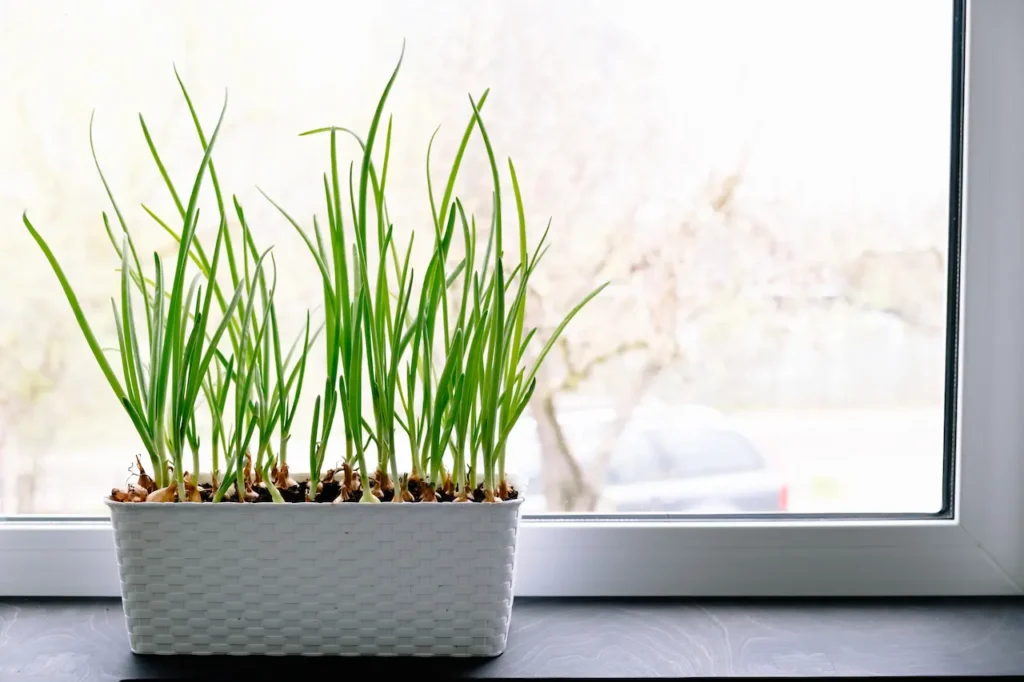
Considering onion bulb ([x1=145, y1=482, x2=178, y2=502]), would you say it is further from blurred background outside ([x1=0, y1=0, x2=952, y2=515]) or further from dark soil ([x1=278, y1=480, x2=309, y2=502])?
blurred background outside ([x1=0, y1=0, x2=952, y2=515])

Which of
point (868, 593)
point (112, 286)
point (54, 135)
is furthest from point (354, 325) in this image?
point (868, 593)

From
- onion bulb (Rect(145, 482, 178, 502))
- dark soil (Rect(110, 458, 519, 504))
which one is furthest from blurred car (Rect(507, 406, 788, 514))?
onion bulb (Rect(145, 482, 178, 502))

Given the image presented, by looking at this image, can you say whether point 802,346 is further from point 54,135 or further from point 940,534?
point 54,135

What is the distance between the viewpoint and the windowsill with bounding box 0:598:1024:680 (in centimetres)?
69

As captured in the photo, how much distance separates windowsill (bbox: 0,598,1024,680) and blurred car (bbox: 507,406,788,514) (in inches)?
3.9

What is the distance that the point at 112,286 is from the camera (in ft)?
2.88

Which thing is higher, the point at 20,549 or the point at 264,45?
the point at 264,45

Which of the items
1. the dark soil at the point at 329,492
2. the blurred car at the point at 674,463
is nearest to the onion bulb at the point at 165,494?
the dark soil at the point at 329,492

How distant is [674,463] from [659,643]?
0.20m

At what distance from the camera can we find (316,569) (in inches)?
27.0

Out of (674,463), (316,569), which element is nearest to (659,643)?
(674,463)

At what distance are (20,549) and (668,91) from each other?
2.66 ft

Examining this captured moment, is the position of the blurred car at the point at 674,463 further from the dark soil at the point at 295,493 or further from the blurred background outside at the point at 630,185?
the dark soil at the point at 295,493

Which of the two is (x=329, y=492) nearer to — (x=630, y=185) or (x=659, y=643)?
(x=659, y=643)
